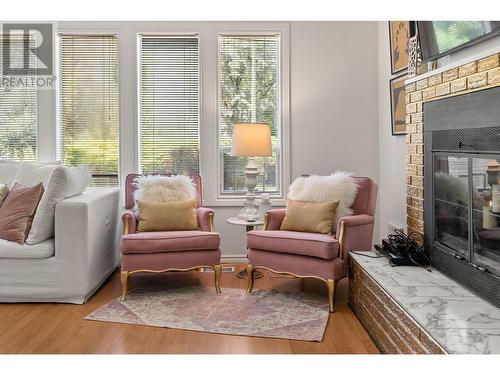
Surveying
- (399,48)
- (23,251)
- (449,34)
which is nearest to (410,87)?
(449,34)

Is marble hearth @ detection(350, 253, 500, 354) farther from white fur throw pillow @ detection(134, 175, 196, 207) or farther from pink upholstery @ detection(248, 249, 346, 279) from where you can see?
white fur throw pillow @ detection(134, 175, 196, 207)

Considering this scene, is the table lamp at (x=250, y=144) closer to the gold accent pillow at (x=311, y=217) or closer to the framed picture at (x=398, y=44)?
the gold accent pillow at (x=311, y=217)

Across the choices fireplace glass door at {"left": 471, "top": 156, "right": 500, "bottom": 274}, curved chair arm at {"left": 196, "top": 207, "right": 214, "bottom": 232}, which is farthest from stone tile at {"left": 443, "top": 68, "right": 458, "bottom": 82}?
curved chair arm at {"left": 196, "top": 207, "right": 214, "bottom": 232}

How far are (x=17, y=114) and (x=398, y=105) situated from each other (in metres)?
3.48

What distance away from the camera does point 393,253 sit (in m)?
3.11

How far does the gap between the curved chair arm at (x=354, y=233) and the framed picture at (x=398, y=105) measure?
0.90 meters

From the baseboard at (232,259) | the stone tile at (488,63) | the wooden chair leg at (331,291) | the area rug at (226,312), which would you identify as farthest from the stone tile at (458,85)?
the baseboard at (232,259)

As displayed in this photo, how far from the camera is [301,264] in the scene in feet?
11.0

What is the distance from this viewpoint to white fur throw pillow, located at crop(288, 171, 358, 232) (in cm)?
373

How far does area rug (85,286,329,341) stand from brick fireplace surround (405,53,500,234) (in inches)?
36.2

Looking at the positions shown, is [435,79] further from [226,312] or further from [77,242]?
[77,242]

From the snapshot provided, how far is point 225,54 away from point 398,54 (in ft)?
5.23
